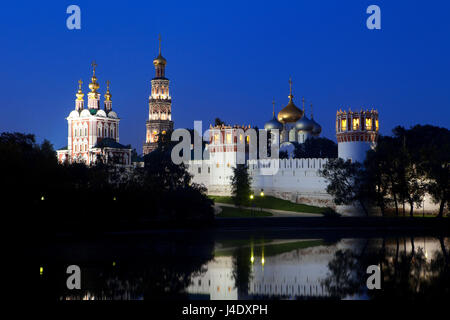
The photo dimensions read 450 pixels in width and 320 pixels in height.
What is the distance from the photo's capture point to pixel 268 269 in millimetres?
23094

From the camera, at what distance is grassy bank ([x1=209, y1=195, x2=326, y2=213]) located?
53909mm

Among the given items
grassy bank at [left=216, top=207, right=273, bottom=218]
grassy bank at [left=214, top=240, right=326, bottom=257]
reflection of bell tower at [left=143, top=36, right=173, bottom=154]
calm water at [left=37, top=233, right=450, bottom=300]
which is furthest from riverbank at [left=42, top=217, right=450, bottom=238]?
reflection of bell tower at [left=143, top=36, right=173, bottom=154]

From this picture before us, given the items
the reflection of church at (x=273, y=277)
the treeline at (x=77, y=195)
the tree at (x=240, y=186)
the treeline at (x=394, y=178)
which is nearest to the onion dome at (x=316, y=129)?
the tree at (x=240, y=186)

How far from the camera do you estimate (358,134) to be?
5194cm

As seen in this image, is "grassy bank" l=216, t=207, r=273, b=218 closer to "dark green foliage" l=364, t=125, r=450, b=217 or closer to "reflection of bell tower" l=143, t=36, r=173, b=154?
"dark green foliage" l=364, t=125, r=450, b=217

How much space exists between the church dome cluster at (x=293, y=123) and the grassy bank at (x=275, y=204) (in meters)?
15.6

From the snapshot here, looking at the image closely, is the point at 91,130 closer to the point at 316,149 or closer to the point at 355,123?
the point at 316,149

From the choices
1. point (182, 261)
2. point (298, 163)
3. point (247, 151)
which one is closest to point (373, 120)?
point (298, 163)

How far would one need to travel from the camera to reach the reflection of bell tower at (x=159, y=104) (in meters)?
90.6

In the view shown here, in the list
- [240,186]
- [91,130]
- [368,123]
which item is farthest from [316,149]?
[91,130]

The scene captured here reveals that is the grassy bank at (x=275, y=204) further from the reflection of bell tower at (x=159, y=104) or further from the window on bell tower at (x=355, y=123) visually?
the reflection of bell tower at (x=159, y=104)

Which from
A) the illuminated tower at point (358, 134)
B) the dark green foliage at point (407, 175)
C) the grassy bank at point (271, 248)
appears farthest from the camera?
the illuminated tower at point (358, 134)

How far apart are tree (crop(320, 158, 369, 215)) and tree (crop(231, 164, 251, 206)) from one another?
692 centimetres
